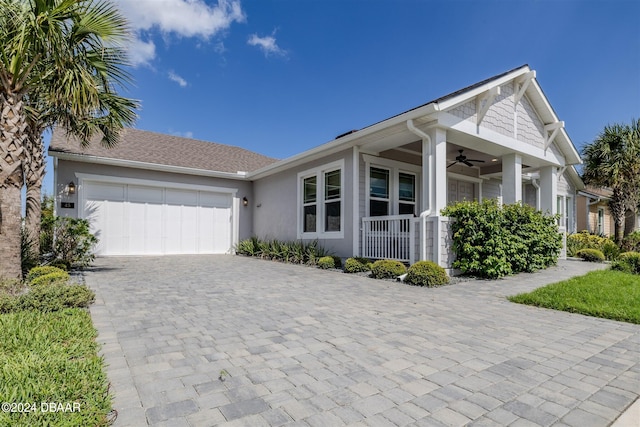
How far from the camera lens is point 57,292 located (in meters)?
4.63

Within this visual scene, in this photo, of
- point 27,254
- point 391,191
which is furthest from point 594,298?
point 27,254

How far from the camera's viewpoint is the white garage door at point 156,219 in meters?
11.9

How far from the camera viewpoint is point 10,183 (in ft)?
18.9

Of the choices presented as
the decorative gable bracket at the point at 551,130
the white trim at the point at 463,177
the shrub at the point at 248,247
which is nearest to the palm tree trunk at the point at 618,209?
the white trim at the point at 463,177

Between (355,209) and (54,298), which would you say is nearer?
(54,298)

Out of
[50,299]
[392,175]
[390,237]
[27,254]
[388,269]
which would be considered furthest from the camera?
[392,175]

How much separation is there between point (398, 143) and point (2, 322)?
841 cm

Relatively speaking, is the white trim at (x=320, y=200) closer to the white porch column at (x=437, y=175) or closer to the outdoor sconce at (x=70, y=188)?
the white porch column at (x=437, y=175)

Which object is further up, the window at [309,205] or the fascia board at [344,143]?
the fascia board at [344,143]

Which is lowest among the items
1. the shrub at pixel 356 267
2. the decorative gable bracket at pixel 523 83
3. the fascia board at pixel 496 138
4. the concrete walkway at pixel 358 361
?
the concrete walkway at pixel 358 361

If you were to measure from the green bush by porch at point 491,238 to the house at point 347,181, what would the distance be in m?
0.34

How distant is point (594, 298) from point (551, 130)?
7558 millimetres

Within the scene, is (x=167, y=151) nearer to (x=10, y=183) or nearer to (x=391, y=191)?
(x=10, y=183)

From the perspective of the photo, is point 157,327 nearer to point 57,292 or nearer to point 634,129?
point 57,292
